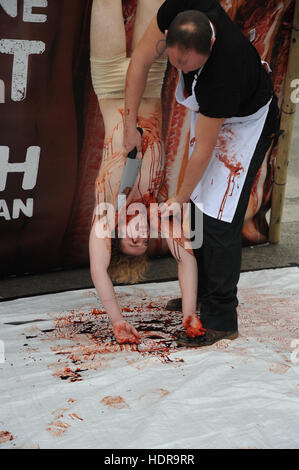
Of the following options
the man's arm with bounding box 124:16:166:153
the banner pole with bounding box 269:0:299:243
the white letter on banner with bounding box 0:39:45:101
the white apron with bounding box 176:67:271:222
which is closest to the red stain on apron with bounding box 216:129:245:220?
the white apron with bounding box 176:67:271:222

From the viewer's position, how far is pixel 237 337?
237cm

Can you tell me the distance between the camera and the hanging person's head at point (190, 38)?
1808 millimetres

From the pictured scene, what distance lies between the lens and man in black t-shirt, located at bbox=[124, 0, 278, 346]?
191 cm

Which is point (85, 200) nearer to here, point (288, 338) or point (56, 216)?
point (56, 216)

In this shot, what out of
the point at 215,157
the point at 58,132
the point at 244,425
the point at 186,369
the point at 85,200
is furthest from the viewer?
the point at 85,200

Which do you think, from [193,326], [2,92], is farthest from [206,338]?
[2,92]

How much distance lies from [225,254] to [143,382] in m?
0.67

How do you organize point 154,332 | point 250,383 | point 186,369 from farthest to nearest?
point 154,332 < point 186,369 < point 250,383

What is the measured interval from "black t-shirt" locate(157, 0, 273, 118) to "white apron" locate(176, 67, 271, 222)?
0.11 meters

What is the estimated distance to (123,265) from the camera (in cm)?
246

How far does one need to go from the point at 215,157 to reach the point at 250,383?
3.07 feet

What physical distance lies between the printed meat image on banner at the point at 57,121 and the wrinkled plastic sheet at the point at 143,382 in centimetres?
57

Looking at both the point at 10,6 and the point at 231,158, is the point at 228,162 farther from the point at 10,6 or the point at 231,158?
the point at 10,6
